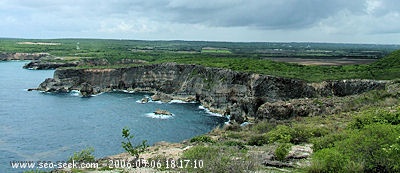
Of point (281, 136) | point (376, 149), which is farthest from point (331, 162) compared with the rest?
point (281, 136)

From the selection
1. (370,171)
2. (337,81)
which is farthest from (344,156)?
(337,81)

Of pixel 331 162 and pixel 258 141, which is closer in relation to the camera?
pixel 331 162

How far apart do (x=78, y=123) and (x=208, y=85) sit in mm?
35671

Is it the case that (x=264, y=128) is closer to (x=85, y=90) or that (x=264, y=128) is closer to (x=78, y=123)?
(x=78, y=123)

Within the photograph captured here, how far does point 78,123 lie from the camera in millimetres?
70562

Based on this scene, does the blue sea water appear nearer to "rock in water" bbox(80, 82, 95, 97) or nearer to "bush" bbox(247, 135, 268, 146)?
"rock in water" bbox(80, 82, 95, 97)

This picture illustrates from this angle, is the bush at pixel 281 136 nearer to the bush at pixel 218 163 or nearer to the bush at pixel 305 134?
the bush at pixel 305 134

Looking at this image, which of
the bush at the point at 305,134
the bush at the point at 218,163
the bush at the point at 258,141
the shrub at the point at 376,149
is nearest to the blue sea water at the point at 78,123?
the bush at the point at 258,141

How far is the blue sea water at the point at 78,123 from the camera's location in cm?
5294

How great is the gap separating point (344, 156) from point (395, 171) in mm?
2422

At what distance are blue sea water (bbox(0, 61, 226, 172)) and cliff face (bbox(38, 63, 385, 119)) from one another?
539 centimetres

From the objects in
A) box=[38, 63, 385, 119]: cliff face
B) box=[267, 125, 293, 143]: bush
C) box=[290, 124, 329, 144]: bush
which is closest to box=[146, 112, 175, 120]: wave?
box=[38, 63, 385, 119]: cliff face

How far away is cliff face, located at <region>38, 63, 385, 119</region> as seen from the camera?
73.7m

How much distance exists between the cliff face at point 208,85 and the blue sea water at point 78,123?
5.39 metres
